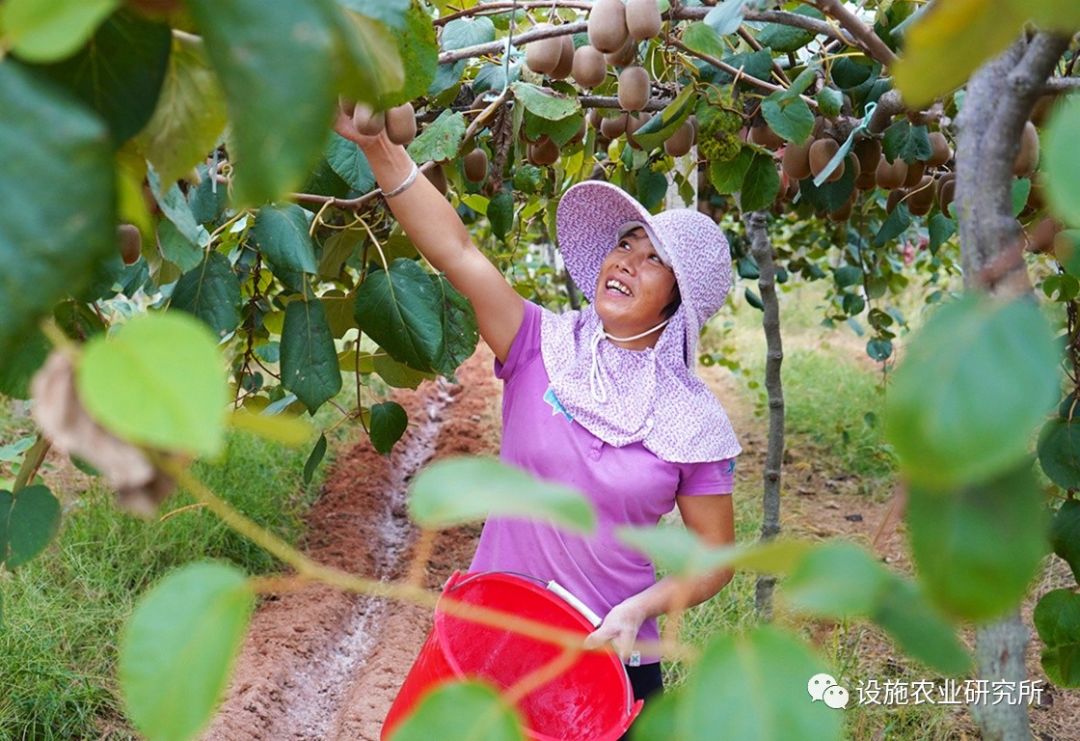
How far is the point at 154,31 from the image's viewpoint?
1.38 ft

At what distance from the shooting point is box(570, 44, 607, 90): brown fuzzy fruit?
4.86 feet

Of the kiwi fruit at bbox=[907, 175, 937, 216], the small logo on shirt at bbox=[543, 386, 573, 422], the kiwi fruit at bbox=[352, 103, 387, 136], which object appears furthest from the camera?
the kiwi fruit at bbox=[907, 175, 937, 216]

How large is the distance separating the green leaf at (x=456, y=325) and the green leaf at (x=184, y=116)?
108cm

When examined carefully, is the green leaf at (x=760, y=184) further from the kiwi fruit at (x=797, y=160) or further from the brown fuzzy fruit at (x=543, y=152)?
the brown fuzzy fruit at (x=543, y=152)

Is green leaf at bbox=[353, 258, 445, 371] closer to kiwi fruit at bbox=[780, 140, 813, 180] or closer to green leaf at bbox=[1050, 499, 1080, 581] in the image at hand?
kiwi fruit at bbox=[780, 140, 813, 180]

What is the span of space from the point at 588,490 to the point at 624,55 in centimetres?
62

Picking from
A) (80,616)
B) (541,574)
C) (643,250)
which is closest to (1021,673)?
(541,574)

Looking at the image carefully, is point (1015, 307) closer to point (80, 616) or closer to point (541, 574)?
point (541, 574)

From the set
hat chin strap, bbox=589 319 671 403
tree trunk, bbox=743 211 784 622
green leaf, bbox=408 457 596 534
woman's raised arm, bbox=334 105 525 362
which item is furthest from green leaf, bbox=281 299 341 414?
tree trunk, bbox=743 211 784 622

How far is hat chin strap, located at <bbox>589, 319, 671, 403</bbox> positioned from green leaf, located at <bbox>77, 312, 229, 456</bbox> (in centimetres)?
133

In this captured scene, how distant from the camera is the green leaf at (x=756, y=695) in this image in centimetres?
30

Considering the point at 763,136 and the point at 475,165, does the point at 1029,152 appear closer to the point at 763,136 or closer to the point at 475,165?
the point at 763,136

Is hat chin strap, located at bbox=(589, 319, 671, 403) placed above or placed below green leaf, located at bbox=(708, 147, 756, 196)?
below

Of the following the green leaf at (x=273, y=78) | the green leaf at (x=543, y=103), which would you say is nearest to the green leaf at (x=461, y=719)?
the green leaf at (x=273, y=78)
